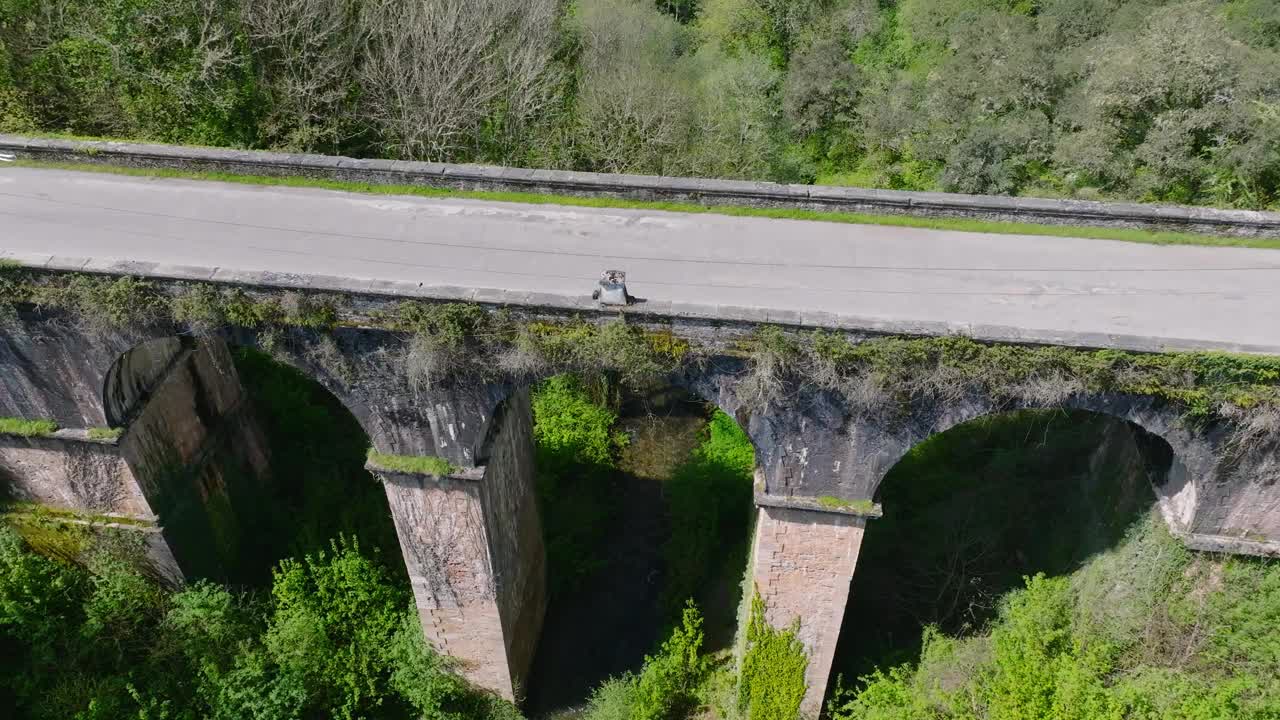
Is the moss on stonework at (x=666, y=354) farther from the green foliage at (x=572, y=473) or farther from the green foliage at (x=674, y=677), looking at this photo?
the green foliage at (x=572, y=473)

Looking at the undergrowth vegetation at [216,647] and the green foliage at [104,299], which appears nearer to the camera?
the green foliage at [104,299]

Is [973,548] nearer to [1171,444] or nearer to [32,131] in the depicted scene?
[1171,444]

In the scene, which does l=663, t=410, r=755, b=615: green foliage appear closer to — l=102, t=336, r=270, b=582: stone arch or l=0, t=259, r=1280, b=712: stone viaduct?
l=0, t=259, r=1280, b=712: stone viaduct

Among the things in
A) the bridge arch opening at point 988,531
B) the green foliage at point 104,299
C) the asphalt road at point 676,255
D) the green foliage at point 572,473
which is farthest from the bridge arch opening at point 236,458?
the bridge arch opening at point 988,531

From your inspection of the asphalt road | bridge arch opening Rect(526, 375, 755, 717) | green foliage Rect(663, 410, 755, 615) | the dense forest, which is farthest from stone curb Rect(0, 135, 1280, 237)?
green foliage Rect(663, 410, 755, 615)

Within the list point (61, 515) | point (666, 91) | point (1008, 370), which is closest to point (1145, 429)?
point (1008, 370)

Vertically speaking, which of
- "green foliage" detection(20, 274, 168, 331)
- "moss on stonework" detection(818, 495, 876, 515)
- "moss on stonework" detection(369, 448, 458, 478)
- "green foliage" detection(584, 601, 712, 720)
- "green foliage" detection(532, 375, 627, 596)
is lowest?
"green foliage" detection(584, 601, 712, 720)

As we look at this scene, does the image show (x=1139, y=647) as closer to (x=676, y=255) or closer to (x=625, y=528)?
(x=676, y=255)
